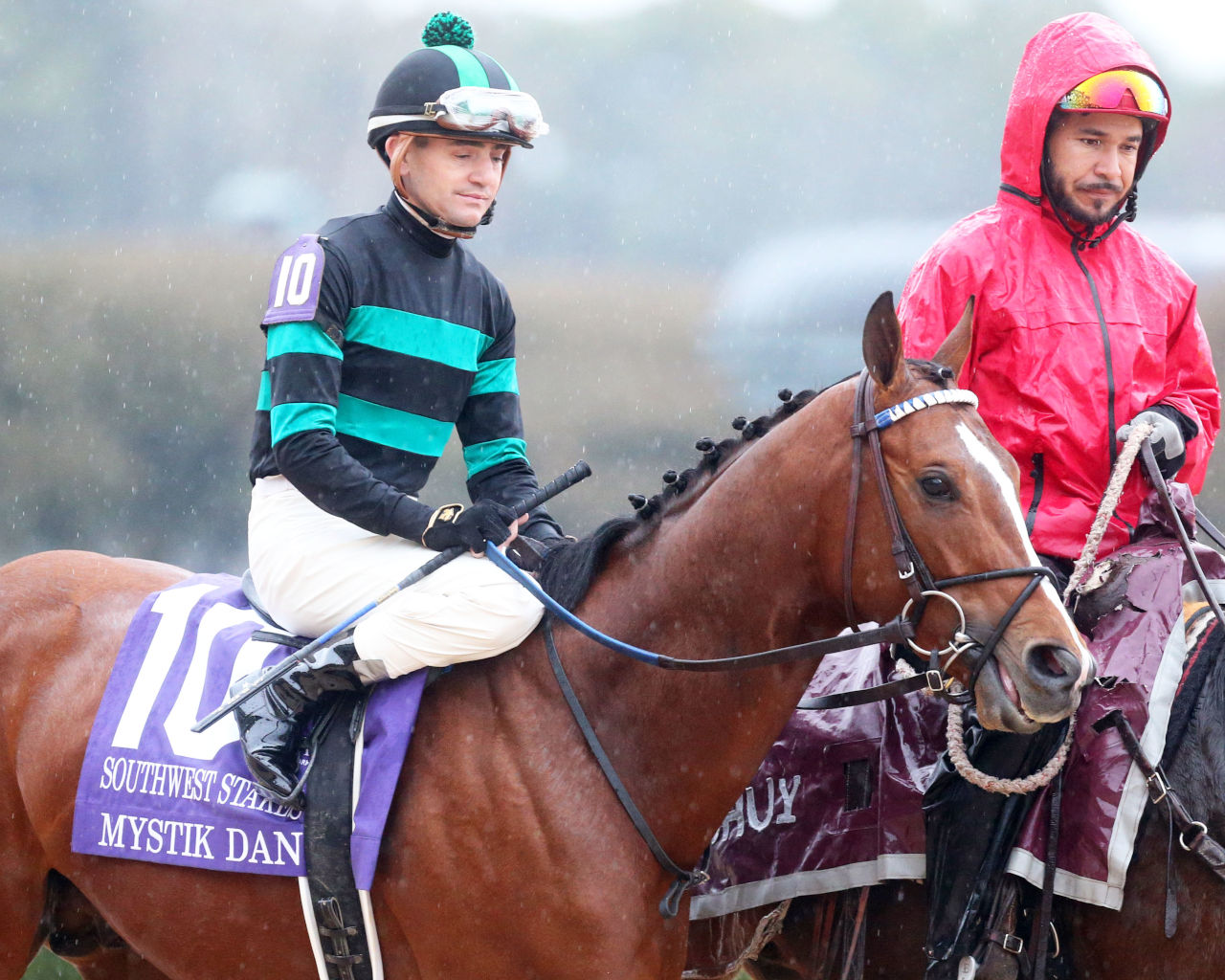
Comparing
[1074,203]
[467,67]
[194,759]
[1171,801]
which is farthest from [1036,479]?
[194,759]

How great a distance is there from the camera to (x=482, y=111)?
2688 mm

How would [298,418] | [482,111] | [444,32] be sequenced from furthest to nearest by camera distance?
1. [444,32]
2. [482,111]
3. [298,418]

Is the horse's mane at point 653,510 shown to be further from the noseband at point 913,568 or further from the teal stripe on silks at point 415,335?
the teal stripe on silks at point 415,335

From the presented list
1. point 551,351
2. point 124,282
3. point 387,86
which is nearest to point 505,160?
point 387,86

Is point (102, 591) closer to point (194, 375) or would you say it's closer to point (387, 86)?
point (387, 86)

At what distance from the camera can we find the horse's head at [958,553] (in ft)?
7.02

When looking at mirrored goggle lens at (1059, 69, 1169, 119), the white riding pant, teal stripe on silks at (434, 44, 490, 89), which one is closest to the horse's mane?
the white riding pant

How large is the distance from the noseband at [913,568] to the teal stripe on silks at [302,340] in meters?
1.10

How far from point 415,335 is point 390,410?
0.58ft

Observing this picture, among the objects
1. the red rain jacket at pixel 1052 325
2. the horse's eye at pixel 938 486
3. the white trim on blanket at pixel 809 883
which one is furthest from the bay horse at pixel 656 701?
the red rain jacket at pixel 1052 325

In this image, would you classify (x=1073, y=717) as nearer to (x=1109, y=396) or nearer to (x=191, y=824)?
(x=1109, y=396)

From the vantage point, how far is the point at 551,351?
5477mm

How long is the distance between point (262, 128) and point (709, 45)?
1.96 metres

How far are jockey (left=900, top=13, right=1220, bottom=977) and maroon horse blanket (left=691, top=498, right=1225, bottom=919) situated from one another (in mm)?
108
